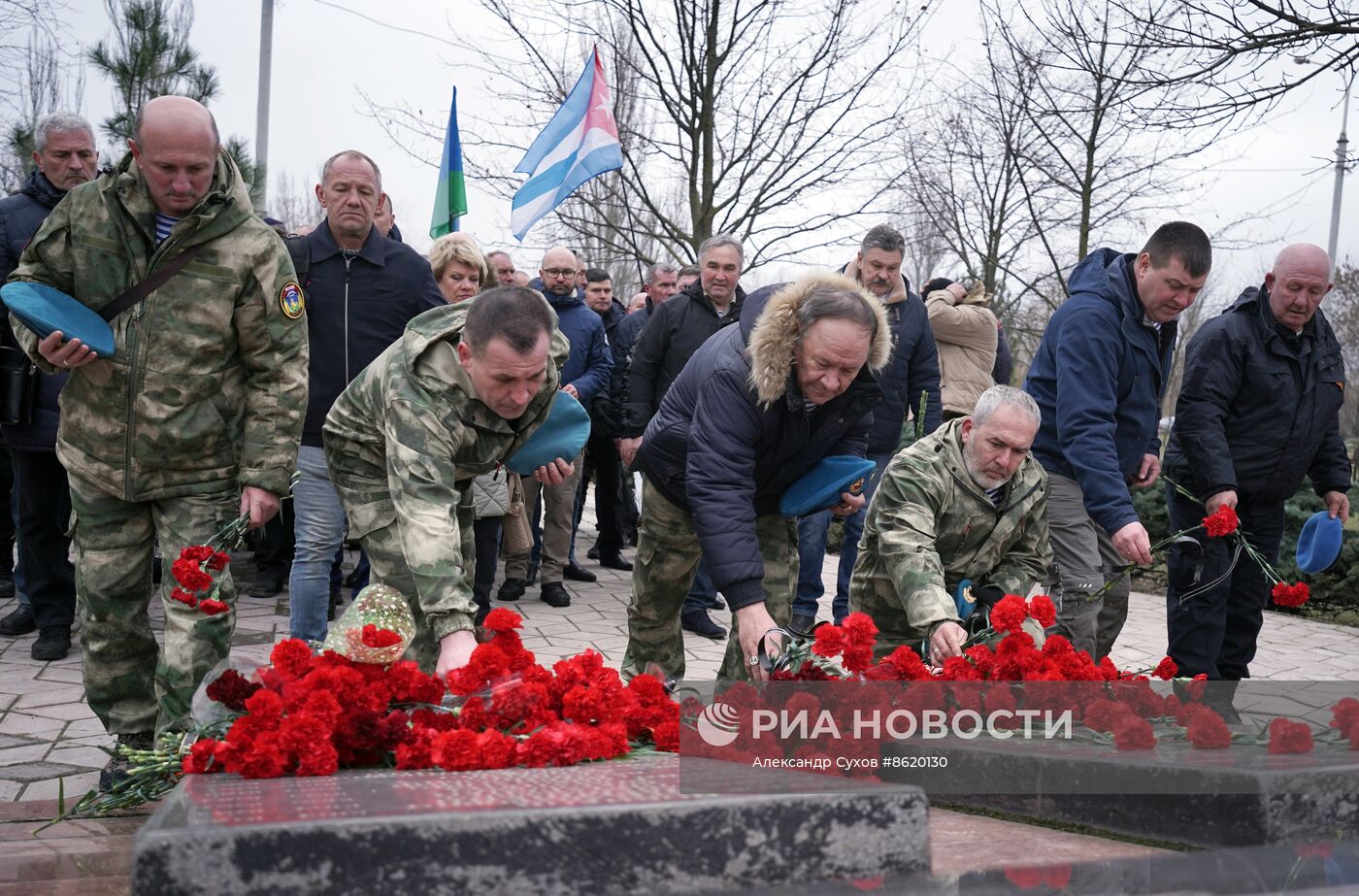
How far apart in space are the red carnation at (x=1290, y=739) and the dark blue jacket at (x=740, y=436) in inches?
60.0

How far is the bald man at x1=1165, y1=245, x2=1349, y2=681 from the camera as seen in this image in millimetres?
5344

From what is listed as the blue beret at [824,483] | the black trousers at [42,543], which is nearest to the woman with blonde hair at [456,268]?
the black trousers at [42,543]

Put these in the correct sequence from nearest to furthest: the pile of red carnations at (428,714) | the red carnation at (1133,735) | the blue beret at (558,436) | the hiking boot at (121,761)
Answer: the pile of red carnations at (428,714)
the red carnation at (1133,735)
the hiking boot at (121,761)
the blue beret at (558,436)

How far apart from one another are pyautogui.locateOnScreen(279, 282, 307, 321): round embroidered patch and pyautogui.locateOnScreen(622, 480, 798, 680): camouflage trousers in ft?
4.69

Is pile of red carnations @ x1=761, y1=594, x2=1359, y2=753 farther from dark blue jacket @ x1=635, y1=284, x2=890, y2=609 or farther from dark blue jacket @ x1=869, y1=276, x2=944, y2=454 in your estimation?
dark blue jacket @ x1=869, y1=276, x2=944, y2=454

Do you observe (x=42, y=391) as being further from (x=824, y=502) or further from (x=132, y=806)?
(x=824, y=502)

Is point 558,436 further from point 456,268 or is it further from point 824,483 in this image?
point 456,268

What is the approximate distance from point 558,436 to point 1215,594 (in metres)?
3.10

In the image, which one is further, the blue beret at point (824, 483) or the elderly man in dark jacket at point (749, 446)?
the blue beret at point (824, 483)

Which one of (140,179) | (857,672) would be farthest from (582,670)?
(140,179)

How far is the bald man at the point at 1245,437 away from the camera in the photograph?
210 inches

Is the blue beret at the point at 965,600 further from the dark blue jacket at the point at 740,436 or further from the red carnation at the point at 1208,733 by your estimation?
the red carnation at the point at 1208,733

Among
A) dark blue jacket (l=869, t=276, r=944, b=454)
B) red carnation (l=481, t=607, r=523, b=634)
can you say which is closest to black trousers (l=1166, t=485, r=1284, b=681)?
dark blue jacket (l=869, t=276, r=944, b=454)

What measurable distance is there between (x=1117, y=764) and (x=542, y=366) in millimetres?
1890
